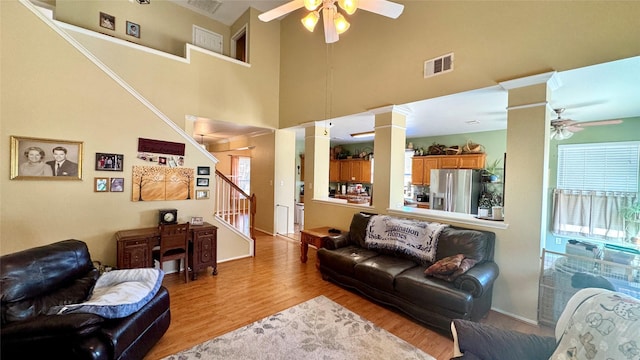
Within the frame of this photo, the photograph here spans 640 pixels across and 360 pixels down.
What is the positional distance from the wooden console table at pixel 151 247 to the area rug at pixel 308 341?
1600 millimetres

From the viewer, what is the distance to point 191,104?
16.2ft

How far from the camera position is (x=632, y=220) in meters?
4.15

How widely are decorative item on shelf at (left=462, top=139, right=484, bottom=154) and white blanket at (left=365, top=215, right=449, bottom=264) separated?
3.39 meters

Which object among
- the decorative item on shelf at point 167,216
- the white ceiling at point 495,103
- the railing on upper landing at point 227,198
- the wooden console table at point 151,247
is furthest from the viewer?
the railing on upper landing at point 227,198

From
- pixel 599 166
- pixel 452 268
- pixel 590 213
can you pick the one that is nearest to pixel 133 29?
pixel 452 268

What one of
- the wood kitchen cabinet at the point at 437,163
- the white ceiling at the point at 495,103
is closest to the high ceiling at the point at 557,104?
the white ceiling at the point at 495,103

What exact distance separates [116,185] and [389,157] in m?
3.94

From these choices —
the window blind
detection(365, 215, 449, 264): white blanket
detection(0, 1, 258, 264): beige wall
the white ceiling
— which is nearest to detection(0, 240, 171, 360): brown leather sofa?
detection(0, 1, 258, 264): beige wall

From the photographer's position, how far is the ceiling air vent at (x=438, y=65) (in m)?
3.33

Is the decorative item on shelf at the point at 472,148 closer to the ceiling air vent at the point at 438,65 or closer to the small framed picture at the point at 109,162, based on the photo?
the ceiling air vent at the point at 438,65

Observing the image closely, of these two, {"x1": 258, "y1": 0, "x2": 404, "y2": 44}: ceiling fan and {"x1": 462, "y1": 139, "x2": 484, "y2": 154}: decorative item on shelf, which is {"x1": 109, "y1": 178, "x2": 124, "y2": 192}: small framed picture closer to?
{"x1": 258, "y1": 0, "x2": 404, "y2": 44}: ceiling fan

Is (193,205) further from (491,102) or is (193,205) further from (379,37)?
(491,102)

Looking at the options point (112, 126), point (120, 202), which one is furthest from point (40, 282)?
point (112, 126)

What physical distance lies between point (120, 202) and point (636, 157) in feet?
26.4
